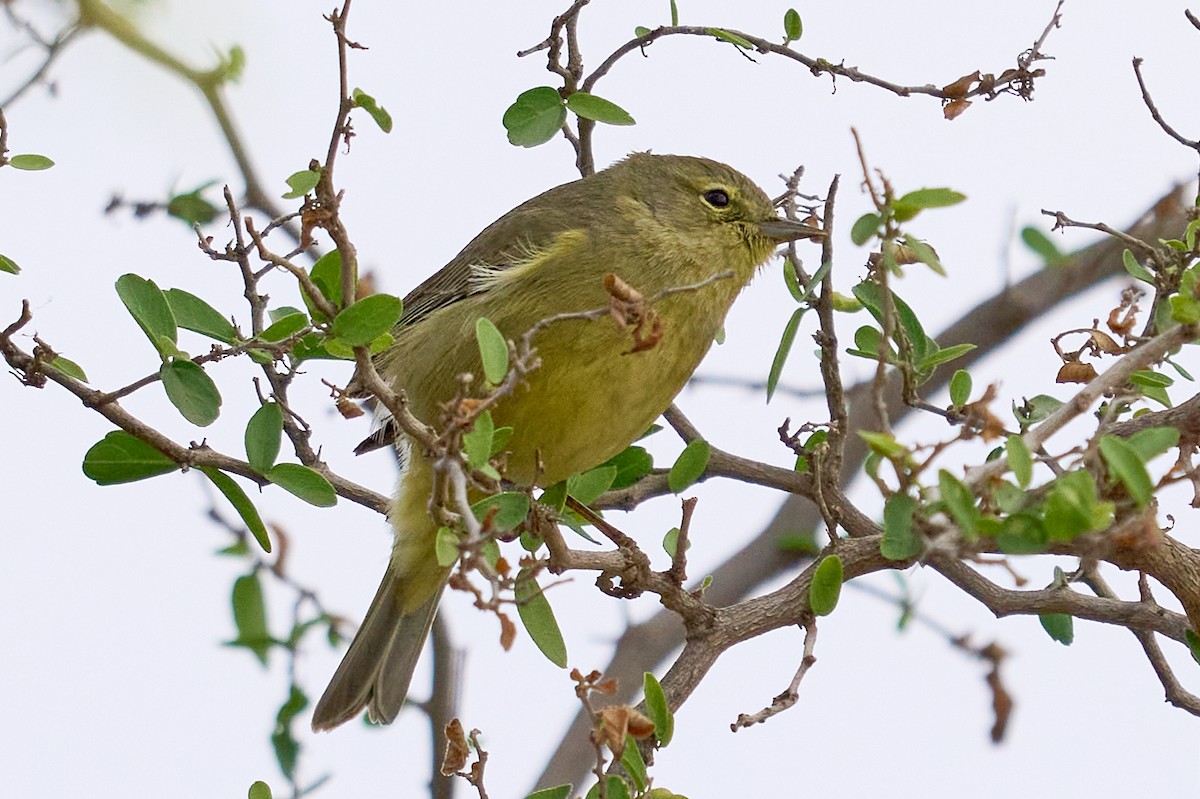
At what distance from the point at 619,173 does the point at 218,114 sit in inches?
52.4

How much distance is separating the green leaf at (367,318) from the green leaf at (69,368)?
71 cm

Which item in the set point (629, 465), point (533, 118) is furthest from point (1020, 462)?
point (629, 465)

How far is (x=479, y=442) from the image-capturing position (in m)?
2.60

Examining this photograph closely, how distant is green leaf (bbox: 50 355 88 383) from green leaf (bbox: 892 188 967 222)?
1707 millimetres

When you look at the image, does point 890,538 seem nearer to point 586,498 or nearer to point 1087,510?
point 1087,510

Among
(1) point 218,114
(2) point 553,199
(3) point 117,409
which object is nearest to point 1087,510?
(3) point 117,409

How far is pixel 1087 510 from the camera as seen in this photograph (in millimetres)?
2064

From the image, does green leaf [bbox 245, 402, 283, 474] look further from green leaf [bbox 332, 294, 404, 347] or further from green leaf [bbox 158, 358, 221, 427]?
green leaf [bbox 332, 294, 404, 347]

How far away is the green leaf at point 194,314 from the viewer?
3037 mm

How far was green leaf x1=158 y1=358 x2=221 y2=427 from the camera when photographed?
299 cm

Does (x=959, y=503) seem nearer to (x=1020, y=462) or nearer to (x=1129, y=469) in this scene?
(x=1020, y=462)

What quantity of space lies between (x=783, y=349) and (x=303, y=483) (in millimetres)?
1126

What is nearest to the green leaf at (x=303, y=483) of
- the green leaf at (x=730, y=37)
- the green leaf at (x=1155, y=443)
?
the green leaf at (x=730, y=37)

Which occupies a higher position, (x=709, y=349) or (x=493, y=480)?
(x=709, y=349)
